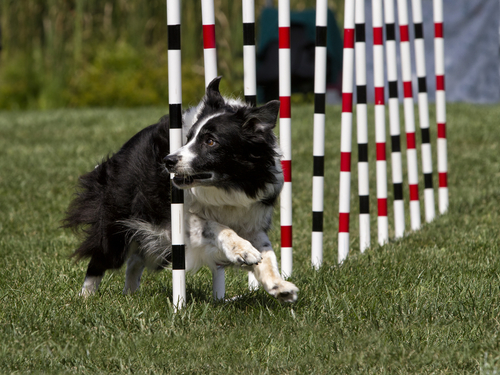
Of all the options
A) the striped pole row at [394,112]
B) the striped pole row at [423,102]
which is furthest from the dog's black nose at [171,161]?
the striped pole row at [423,102]

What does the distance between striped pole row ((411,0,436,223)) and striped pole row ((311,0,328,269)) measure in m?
1.62

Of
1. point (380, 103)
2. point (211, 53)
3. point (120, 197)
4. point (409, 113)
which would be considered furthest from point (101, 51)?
point (211, 53)

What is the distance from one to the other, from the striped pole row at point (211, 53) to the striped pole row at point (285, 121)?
504mm

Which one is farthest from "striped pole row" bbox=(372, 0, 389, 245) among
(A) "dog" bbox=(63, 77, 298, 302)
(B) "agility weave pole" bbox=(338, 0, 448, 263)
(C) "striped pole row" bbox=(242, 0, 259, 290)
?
(A) "dog" bbox=(63, 77, 298, 302)

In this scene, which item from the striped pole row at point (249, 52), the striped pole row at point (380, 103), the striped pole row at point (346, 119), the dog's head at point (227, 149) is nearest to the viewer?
the dog's head at point (227, 149)

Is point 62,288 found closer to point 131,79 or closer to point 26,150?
point 26,150

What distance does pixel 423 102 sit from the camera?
588 centimetres

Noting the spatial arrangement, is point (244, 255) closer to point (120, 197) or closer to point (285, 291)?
point (285, 291)

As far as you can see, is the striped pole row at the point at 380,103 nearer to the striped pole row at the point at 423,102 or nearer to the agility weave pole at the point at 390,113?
the agility weave pole at the point at 390,113

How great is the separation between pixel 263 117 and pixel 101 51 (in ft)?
45.8

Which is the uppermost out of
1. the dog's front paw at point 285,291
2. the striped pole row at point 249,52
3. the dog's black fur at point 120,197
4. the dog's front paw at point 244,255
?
the striped pole row at point 249,52

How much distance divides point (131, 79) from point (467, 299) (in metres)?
14.5

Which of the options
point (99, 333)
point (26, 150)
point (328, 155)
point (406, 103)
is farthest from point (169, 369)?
point (26, 150)

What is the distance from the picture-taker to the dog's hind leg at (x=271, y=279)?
3.32 metres
